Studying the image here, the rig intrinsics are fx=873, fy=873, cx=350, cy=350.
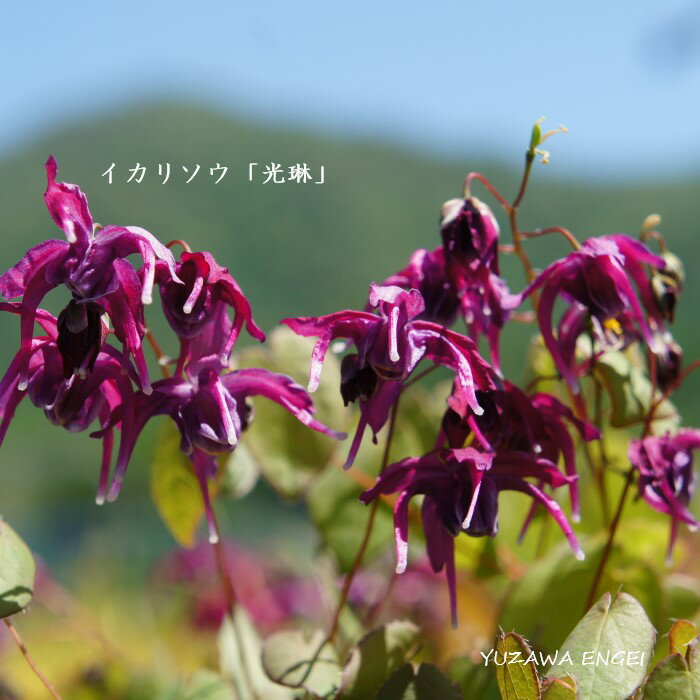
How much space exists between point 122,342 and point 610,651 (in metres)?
0.26

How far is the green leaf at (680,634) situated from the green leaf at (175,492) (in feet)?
1.13

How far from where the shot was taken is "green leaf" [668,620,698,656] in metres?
0.42

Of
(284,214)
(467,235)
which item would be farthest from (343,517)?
(284,214)

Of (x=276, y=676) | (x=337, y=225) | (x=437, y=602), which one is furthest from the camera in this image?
(x=337, y=225)

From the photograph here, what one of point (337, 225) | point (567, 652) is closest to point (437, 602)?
point (567, 652)

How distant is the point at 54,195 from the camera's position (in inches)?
14.9

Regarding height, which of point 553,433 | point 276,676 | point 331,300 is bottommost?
point 331,300

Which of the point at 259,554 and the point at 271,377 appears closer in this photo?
the point at 271,377

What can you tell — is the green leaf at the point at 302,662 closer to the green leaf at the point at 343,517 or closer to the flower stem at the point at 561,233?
the green leaf at the point at 343,517

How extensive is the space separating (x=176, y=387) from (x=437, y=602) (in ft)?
2.46

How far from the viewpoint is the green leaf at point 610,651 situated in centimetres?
38

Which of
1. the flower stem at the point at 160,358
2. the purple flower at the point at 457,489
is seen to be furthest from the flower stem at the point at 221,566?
the purple flower at the point at 457,489

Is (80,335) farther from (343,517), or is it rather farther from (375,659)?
(343,517)

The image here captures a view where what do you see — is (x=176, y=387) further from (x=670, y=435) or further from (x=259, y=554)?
(x=259, y=554)
